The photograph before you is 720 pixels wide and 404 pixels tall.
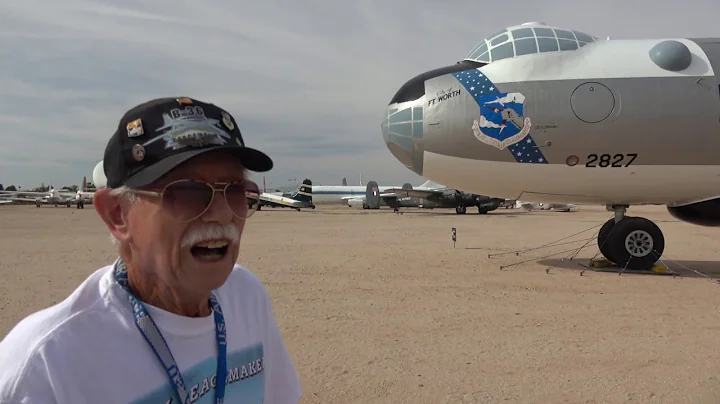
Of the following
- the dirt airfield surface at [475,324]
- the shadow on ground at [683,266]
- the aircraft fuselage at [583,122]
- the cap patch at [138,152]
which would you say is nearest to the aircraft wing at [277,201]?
the dirt airfield surface at [475,324]

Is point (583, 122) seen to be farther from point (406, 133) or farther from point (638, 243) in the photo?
point (406, 133)

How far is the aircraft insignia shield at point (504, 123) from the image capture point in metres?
8.31

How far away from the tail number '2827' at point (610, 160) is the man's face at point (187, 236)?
818 cm

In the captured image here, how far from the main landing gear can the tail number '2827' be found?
1.39 m

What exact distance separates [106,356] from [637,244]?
964 centimetres

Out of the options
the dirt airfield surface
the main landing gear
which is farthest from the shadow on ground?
the main landing gear

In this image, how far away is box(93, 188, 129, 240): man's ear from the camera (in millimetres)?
1319

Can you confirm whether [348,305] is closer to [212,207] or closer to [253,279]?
[253,279]

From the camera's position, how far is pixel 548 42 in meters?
8.69

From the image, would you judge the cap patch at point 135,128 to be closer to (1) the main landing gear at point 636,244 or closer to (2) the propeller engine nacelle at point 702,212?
(1) the main landing gear at point 636,244

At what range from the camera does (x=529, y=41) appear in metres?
8.75

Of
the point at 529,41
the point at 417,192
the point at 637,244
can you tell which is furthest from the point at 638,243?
the point at 417,192

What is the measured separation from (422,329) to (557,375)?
1624 millimetres

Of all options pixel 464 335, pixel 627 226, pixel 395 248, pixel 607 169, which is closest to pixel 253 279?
pixel 464 335
